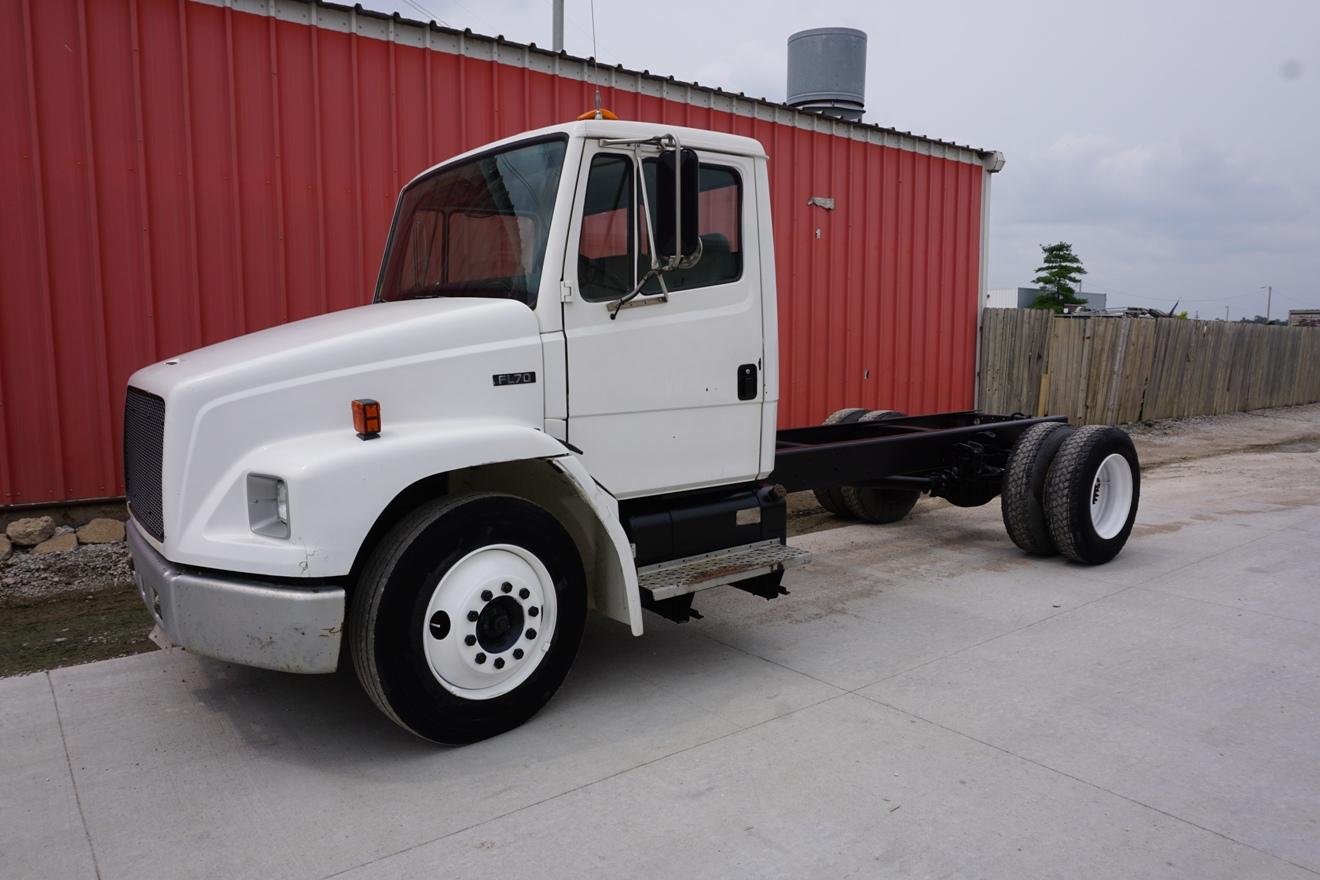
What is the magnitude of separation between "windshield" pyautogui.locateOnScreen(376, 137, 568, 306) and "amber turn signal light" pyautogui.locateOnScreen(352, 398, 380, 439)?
87 cm

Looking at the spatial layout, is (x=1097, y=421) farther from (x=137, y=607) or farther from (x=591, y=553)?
(x=137, y=607)

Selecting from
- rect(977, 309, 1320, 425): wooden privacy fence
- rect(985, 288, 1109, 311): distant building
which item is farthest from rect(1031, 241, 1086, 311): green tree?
rect(977, 309, 1320, 425): wooden privacy fence

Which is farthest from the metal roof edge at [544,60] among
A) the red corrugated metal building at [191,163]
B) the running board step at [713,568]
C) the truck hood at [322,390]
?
the running board step at [713,568]

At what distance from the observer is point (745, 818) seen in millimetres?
3328

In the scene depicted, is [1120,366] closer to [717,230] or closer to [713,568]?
[717,230]

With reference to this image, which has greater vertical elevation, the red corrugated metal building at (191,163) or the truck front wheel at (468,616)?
the red corrugated metal building at (191,163)

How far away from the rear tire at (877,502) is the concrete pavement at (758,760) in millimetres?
2463

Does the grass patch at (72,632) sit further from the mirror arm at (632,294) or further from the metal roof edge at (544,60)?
the metal roof edge at (544,60)

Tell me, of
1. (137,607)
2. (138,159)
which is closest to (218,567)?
(137,607)

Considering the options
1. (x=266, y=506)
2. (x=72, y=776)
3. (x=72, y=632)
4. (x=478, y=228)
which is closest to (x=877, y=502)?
(x=478, y=228)

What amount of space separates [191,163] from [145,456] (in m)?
3.84

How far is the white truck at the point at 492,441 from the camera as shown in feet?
11.6

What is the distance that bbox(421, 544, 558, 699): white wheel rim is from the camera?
12.3ft

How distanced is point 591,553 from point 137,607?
3.29 metres
